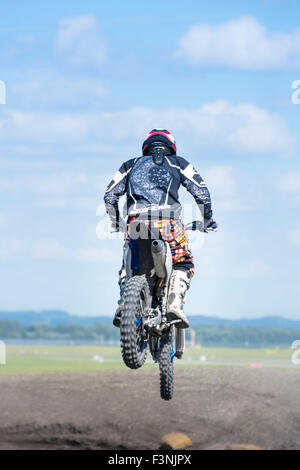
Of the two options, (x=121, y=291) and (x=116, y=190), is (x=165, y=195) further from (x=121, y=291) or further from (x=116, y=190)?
(x=121, y=291)

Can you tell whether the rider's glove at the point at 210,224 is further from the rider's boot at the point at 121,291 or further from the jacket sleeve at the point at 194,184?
the rider's boot at the point at 121,291

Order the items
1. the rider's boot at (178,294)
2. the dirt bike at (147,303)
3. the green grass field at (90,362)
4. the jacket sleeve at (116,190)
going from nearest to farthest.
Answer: the dirt bike at (147,303)
the rider's boot at (178,294)
the jacket sleeve at (116,190)
the green grass field at (90,362)

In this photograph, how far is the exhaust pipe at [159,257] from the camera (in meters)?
9.27

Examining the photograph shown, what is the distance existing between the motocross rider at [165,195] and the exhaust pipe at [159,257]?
18 centimetres

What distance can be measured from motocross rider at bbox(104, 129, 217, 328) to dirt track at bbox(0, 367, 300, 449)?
58.6 metres

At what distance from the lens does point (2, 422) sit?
2643 inches

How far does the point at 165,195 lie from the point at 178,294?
1.32 m

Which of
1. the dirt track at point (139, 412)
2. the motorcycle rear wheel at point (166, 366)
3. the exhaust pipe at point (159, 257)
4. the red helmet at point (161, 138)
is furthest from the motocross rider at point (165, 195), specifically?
the dirt track at point (139, 412)

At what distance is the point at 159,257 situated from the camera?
30.9 feet

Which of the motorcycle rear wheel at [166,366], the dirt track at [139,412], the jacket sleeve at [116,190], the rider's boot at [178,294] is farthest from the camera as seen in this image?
the dirt track at [139,412]
